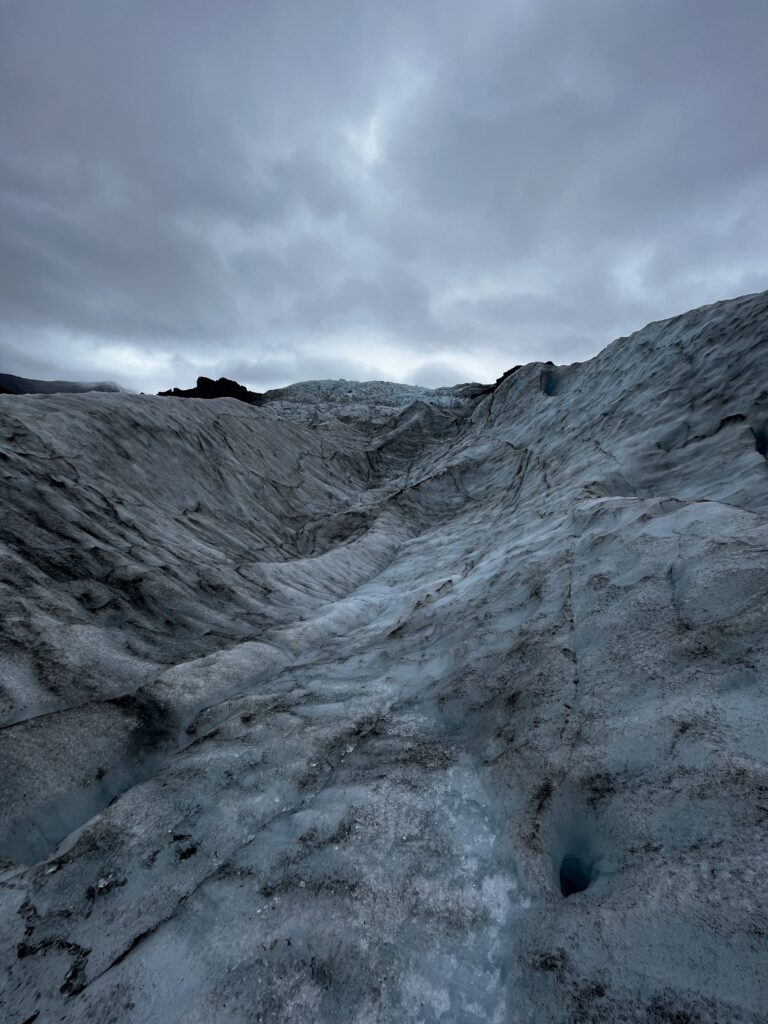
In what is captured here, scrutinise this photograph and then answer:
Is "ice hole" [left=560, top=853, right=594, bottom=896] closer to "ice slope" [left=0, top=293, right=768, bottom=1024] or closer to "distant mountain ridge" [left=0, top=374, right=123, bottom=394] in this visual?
"ice slope" [left=0, top=293, right=768, bottom=1024]

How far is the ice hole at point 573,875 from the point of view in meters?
1.86

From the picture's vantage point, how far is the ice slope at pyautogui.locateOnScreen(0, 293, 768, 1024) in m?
1.56

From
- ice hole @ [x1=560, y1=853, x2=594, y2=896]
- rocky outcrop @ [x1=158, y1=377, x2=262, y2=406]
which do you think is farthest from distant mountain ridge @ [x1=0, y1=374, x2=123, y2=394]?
ice hole @ [x1=560, y1=853, x2=594, y2=896]

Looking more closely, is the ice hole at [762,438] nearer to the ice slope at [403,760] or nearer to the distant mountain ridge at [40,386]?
the ice slope at [403,760]

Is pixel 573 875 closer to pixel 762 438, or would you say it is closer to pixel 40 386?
pixel 762 438

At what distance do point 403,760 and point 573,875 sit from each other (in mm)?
973

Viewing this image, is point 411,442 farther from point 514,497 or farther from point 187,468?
point 187,468

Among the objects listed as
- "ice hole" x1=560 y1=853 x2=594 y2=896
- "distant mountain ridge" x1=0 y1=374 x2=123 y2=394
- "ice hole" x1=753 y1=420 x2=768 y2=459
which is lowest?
"ice hole" x1=560 y1=853 x2=594 y2=896

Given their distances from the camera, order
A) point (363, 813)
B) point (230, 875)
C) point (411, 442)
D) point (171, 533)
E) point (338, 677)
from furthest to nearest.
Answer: point (411, 442)
point (171, 533)
point (338, 677)
point (363, 813)
point (230, 875)

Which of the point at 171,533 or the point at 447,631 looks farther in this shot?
the point at 171,533

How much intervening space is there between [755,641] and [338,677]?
2651 mm

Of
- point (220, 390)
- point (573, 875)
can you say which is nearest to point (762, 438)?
point (573, 875)

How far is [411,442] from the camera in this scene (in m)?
15.3

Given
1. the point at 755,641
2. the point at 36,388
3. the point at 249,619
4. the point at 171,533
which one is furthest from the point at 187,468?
the point at 36,388
